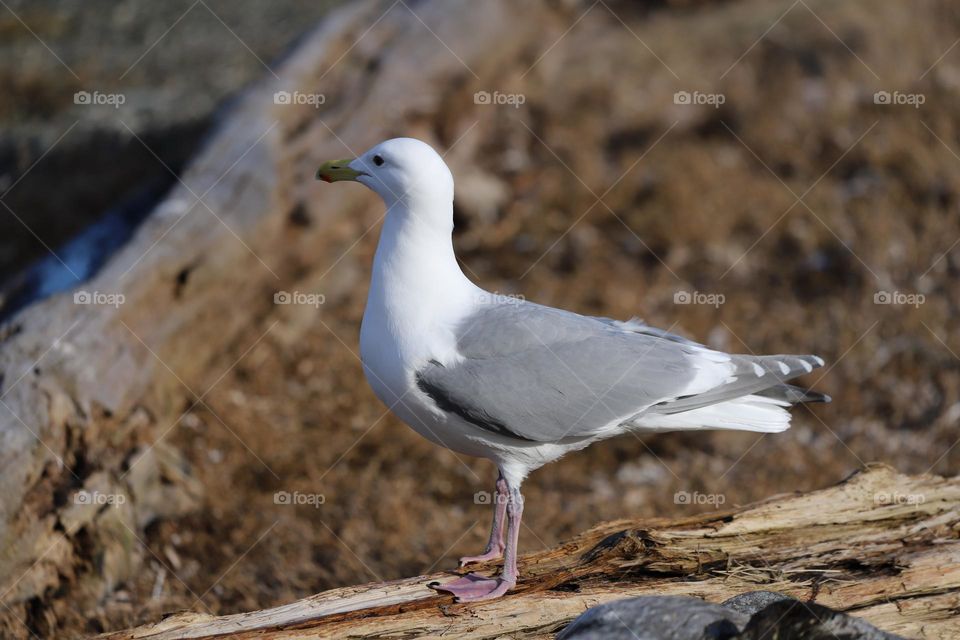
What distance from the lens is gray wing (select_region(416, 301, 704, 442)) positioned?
410 cm

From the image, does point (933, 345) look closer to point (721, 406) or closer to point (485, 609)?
point (721, 406)

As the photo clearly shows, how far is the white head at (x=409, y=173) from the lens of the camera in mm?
4258

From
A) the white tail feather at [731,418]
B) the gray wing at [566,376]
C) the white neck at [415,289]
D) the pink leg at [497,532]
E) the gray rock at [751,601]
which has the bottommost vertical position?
the gray rock at [751,601]

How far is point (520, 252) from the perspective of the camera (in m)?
8.95

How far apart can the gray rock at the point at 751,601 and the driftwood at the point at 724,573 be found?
0.73 feet

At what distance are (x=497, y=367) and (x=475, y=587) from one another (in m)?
0.96

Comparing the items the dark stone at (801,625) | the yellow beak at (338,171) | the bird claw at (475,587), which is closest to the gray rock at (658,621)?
the dark stone at (801,625)

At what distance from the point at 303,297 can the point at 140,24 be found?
462 centimetres

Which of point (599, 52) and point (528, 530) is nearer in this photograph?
point (528, 530)

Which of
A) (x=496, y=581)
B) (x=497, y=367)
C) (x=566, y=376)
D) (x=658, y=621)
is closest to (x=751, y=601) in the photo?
(x=658, y=621)

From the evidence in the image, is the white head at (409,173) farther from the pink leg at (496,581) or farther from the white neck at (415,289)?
the pink leg at (496,581)

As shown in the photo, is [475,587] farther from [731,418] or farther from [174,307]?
[174,307]

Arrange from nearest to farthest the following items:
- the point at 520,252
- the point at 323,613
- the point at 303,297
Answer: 1. the point at 323,613
2. the point at 303,297
3. the point at 520,252

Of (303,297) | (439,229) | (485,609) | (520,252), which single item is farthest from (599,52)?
(485,609)
